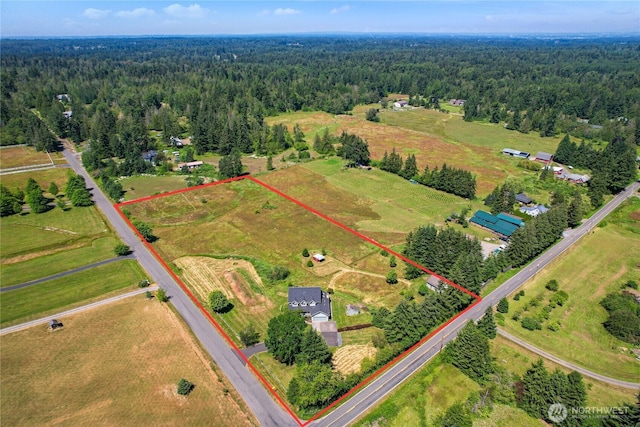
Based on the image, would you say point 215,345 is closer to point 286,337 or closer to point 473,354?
point 286,337

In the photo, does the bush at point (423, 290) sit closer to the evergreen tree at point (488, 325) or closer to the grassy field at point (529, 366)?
the evergreen tree at point (488, 325)

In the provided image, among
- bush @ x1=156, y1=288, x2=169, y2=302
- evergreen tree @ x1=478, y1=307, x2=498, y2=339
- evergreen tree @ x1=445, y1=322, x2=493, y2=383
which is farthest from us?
bush @ x1=156, y1=288, x2=169, y2=302

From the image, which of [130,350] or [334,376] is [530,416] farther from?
[130,350]

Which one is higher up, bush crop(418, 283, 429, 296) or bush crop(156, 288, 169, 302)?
bush crop(156, 288, 169, 302)

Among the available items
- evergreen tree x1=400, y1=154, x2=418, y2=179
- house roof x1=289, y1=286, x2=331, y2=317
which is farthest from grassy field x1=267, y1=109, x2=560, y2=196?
house roof x1=289, y1=286, x2=331, y2=317

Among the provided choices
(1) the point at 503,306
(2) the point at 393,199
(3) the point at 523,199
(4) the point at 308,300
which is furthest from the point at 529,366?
(3) the point at 523,199

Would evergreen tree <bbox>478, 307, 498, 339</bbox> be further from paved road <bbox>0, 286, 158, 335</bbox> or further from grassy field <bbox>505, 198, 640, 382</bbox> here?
paved road <bbox>0, 286, 158, 335</bbox>

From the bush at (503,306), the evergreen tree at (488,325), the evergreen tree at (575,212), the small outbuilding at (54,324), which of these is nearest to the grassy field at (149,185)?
the small outbuilding at (54,324)
